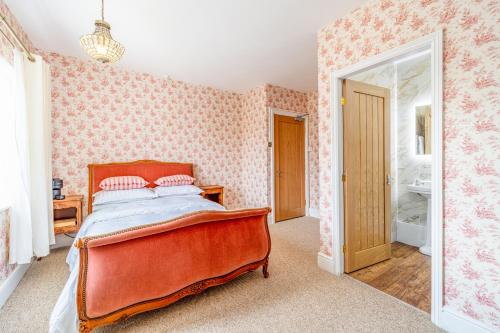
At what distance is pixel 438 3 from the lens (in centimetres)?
164

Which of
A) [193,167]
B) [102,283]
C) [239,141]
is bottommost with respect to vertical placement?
[102,283]

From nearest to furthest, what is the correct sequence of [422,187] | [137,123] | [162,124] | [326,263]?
[326,263] → [422,187] → [137,123] → [162,124]

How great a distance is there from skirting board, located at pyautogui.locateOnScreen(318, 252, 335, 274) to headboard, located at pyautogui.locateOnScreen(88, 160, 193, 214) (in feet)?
8.58

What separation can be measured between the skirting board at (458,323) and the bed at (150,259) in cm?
144

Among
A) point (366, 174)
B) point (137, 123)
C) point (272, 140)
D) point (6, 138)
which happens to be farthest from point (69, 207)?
point (366, 174)

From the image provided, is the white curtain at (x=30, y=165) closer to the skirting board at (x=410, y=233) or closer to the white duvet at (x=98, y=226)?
the white duvet at (x=98, y=226)

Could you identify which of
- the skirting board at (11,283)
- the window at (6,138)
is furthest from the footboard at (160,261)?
the window at (6,138)

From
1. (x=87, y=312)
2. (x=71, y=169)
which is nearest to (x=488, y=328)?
(x=87, y=312)

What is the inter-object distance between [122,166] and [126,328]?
8.21 ft

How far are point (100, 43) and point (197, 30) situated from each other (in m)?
1.19

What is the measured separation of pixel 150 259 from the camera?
167 centimetres

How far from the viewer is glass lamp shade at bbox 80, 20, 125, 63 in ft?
5.42

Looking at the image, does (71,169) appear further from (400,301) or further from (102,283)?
(400,301)

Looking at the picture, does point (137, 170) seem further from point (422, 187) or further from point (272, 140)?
point (422, 187)
